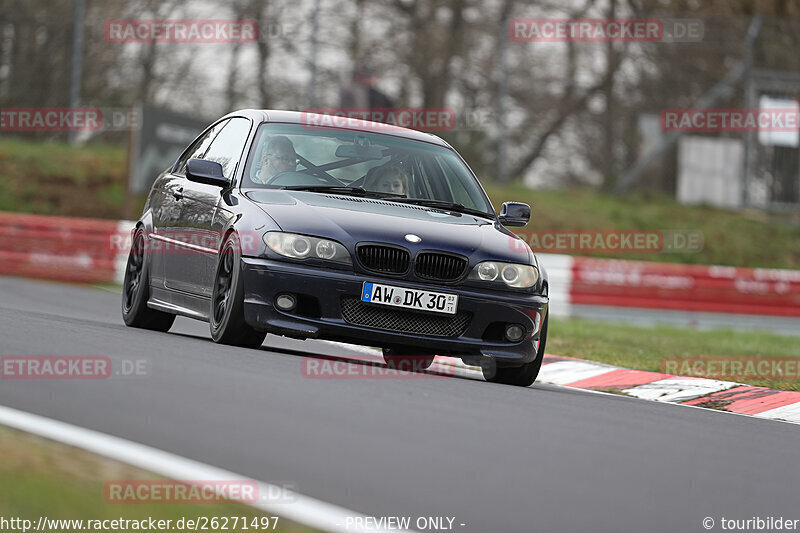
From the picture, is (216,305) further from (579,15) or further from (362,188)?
(579,15)

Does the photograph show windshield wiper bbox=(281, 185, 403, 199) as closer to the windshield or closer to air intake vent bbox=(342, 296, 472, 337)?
the windshield

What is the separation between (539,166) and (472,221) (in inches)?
944

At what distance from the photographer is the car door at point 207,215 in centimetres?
895

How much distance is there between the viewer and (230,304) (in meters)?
8.40

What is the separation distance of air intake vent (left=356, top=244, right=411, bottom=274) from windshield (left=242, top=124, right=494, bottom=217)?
0.97 meters

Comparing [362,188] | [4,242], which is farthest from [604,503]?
[4,242]

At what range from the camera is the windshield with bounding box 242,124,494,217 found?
926 centimetres

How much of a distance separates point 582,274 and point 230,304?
1379 cm
